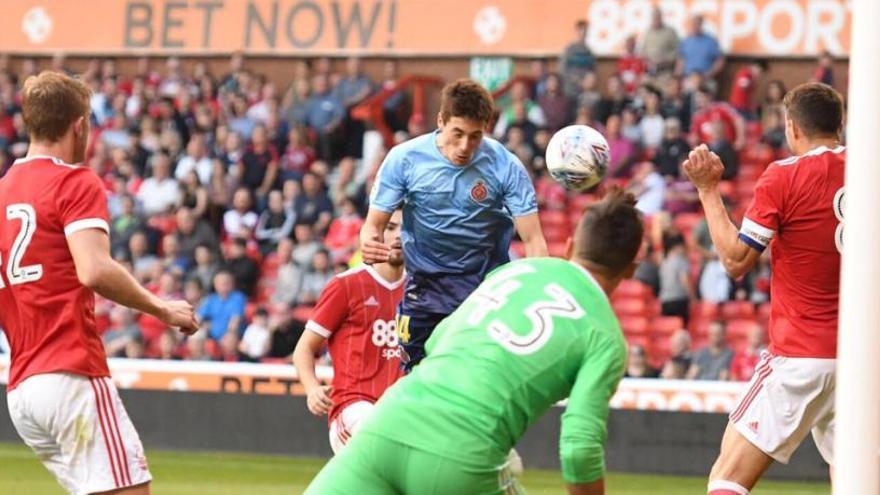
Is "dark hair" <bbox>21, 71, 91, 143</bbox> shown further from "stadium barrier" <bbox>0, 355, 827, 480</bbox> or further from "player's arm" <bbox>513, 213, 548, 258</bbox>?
"stadium barrier" <bbox>0, 355, 827, 480</bbox>

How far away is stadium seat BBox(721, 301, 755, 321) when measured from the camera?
1815 centimetres

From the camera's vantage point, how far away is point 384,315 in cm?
934

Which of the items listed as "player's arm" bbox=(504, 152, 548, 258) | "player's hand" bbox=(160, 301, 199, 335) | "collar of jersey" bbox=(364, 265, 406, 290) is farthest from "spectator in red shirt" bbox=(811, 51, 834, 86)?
"player's hand" bbox=(160, 301, 199, 335)

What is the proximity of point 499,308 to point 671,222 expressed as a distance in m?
13.4

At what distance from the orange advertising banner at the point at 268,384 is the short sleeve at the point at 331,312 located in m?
6.23

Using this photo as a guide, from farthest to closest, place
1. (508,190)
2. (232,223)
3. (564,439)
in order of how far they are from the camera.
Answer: (232,223) < (508,190) < (564,439)

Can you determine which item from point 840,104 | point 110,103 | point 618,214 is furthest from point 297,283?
point 618,214

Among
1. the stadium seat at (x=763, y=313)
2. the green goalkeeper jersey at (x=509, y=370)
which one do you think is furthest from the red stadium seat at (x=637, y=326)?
the green goalkeeper jersey at (x=509, y=370)

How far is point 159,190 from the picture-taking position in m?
21.6

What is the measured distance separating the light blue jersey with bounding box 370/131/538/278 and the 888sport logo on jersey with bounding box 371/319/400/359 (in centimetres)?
59

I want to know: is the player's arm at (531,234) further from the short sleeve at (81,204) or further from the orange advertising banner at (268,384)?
the orange advertising banner at (268,384)

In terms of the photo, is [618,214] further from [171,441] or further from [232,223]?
[232,223]

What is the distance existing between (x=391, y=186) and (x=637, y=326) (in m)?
10.3

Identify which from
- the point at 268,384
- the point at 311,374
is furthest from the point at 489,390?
the point at 268,384
